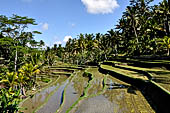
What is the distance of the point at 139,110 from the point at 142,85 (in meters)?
4.46

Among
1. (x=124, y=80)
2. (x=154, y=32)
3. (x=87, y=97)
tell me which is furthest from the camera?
(x=154, y=32)

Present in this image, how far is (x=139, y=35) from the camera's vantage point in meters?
32.8

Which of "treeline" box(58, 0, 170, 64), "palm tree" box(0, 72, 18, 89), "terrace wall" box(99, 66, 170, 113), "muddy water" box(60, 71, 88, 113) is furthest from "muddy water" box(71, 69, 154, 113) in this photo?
"treeline" box(58, 0, 170, 64)

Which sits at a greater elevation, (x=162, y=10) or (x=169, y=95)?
(x=162, y=10)

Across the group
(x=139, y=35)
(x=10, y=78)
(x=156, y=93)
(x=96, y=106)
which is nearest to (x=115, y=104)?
(x=96, y=106)

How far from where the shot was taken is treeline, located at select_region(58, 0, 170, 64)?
24.5 meters

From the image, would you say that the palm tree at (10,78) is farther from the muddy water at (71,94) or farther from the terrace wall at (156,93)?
the terrace wall at (156,93)

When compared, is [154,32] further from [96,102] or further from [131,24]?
[96,102]

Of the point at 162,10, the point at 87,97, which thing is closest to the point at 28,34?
the point at 87,97

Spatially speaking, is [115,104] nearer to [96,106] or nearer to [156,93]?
[96,106]

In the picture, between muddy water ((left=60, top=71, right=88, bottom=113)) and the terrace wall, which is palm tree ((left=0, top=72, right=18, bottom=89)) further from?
the terrace wall

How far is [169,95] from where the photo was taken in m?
7.60

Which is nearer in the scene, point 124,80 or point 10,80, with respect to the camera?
point 10,80

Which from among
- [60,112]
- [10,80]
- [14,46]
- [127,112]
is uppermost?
[14,46]
